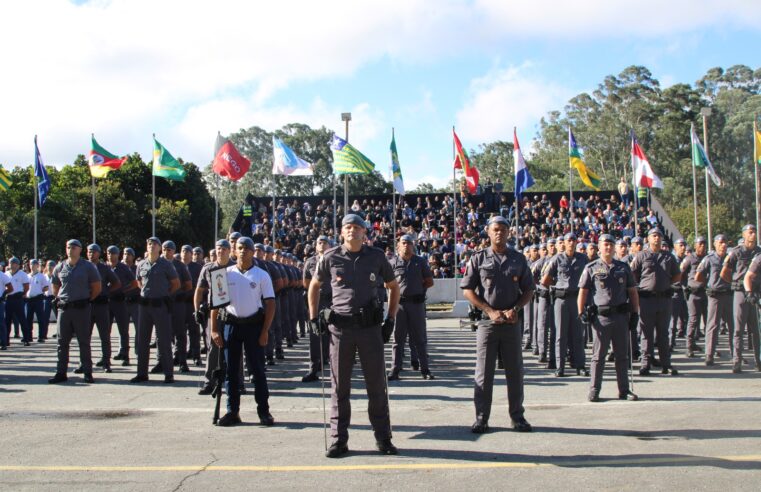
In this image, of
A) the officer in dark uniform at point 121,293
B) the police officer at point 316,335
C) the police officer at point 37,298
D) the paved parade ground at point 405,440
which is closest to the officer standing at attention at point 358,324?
the paved parade ground at point 405,440

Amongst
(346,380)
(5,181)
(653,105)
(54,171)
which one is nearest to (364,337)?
(346,380)

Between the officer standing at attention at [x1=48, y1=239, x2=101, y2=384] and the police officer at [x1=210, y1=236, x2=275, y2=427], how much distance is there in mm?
4524

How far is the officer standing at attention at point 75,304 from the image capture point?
12.2 m

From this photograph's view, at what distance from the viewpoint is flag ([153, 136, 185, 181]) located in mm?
28484

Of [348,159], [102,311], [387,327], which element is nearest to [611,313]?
[387,327]

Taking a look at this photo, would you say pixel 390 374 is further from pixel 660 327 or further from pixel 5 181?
pixel 5 181

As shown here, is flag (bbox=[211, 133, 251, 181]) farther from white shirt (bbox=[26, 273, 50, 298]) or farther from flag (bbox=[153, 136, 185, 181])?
white shirt (bbox=[26, 273, 50, 298])

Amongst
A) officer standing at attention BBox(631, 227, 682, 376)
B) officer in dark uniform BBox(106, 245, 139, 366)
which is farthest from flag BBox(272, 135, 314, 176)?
officer standing at attention BBox(631, 227, 682, 376)

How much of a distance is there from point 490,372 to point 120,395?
19.2 ft

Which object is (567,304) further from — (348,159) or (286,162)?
(286,162)

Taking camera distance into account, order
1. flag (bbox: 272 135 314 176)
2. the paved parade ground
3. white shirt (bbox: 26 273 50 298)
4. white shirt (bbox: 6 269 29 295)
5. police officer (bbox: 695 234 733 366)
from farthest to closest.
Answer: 1. flag (bbox: 272 135 314 176)
2. white shirt (bbox: 26 273 50 298)
3. white shirt (bbox: 6 269 29 295)
4. police officer (bbox: 695 234 733 366)
5. the paved parade ground

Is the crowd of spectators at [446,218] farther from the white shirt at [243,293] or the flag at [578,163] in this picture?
the white shirt at [243,293]

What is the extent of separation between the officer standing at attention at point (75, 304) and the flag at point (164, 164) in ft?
53.7

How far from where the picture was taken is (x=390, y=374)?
12562 millimetres
